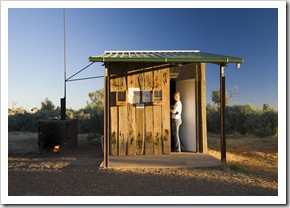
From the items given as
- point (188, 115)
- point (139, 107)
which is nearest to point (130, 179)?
Result: point (139, 107)

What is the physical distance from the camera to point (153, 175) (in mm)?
6828

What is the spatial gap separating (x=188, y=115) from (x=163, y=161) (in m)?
2.40

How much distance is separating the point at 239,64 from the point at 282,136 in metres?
2.17

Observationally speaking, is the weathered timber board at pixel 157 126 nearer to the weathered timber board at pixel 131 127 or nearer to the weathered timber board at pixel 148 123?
the weathered timber board at pixel 148 123

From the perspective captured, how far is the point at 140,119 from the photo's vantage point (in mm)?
9156

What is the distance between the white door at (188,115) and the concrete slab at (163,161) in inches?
36.2

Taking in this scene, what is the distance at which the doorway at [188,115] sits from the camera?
988cm

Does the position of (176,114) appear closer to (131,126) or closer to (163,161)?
(131,126)

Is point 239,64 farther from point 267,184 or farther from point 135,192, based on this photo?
point 135,192

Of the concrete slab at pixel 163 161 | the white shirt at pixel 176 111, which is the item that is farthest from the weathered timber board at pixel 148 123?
the white shirt at pixel 176 111

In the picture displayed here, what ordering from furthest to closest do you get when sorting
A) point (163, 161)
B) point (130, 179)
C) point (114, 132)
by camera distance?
1. point (114, 132)
2. point (163, 161)
3. point (130, 179)

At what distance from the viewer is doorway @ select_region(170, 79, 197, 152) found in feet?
32.4
